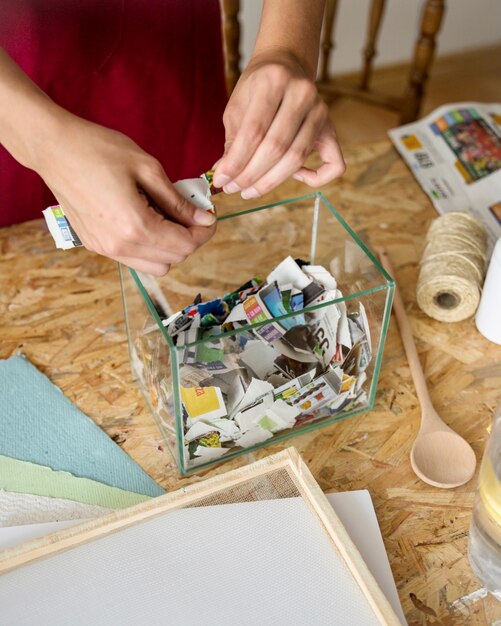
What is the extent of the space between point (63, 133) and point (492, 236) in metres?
0.69

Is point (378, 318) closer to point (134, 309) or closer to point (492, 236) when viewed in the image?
point (134, 309)

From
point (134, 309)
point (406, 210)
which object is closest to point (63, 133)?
point (134, 309)

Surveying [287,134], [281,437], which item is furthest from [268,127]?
[281,437]

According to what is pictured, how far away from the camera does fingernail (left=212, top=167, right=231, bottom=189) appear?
71 centimetres

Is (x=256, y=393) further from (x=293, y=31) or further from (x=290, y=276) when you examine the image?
(x=293, y=31)

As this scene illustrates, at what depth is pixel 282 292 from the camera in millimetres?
818

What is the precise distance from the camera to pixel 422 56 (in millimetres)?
1694

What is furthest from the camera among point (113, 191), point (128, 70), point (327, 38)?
point (327, 38)

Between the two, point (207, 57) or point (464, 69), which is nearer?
point (207, 57)

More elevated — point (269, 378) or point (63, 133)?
point (63, 133)

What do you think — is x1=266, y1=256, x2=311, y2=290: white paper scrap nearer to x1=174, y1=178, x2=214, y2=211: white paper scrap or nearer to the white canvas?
x1=174, y1=178, x2=214, y2=211: white paper scrap

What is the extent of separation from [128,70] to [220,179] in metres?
0.35

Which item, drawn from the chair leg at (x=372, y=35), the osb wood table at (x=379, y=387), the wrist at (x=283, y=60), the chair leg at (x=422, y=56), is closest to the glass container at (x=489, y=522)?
the osb wood table at (x=379, y=387)

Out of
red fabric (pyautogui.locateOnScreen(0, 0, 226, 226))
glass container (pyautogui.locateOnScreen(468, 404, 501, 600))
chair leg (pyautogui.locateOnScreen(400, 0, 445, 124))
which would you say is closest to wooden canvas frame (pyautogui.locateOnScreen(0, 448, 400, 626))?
glass container (pyautogui.locateOnScreen(468, 404, 501, 600))
